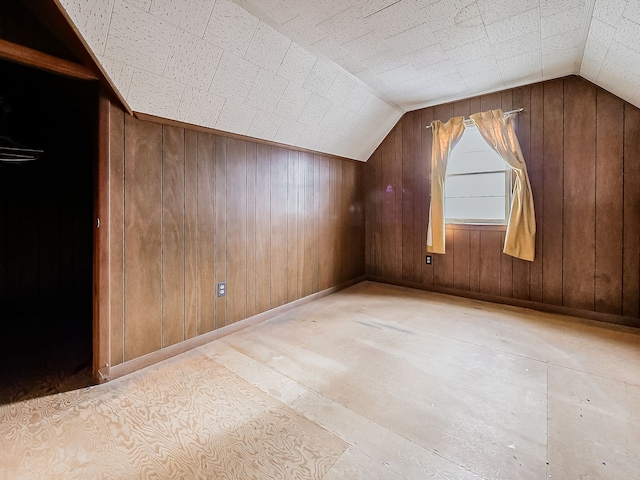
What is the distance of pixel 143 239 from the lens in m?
2.01

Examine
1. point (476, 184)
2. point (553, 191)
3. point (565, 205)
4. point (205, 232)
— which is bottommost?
point (205, 232)

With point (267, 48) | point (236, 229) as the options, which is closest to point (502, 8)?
point (267, 48)

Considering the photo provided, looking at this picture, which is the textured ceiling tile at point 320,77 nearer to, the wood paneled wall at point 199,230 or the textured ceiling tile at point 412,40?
the textured ceiling tile at point 412,40

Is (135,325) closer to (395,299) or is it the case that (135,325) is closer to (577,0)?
(395,299)

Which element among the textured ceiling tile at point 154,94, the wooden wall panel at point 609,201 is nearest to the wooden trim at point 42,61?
the textured ceiling tile at point 154,94

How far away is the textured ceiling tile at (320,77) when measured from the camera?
2.42m

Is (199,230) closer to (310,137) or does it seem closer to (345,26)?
(310,137)

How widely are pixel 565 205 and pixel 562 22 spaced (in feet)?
5.31

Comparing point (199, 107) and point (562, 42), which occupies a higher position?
point (562, 42)

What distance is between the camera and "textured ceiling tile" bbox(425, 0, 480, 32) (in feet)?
5.86

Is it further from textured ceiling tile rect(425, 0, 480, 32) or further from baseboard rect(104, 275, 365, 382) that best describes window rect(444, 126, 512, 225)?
baseboard rect(104, 275, 365, 382)

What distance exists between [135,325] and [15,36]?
172cm

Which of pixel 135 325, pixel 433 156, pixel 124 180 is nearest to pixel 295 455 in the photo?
pixel 135 325

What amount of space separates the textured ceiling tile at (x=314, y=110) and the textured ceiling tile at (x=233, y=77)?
640 mm
